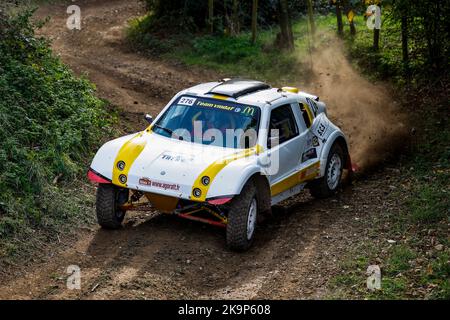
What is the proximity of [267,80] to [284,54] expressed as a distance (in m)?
1.57

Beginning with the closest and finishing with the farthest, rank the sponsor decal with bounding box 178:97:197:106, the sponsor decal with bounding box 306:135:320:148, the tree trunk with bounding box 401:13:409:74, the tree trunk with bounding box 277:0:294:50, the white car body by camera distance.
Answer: the white car body < the sponsor decal with bounding box 178:97:197:106 < the sponsor decal with bounding box 306:135:320:148 < the tree trunk with bounding box 401:13:409:74 < the tree trunk with bounding box 277:0:294:50

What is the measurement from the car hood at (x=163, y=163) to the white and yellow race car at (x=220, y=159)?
1 cm

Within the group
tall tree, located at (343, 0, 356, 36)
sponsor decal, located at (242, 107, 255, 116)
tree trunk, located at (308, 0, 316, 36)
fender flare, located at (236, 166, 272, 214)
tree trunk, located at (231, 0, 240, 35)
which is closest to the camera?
fender flare, located at (236, 166, 272, 214)

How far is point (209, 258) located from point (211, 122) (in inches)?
77.1

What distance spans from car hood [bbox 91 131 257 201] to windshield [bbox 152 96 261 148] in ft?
0.61

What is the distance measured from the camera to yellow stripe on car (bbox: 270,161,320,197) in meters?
10.6

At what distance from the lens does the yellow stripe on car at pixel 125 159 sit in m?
9.76

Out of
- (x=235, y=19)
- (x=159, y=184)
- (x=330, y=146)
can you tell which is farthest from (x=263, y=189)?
(x=235, y=19)

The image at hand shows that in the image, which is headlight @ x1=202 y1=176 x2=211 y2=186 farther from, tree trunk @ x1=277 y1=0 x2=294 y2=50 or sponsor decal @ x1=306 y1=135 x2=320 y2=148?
tree trunk @ x1=277 y1=0 x2=294 y2=50

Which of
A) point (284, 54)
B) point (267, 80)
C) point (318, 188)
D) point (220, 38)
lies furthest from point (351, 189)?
point (220, 38)

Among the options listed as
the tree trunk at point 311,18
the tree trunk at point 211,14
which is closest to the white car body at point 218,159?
the tree trunk at point 311,18

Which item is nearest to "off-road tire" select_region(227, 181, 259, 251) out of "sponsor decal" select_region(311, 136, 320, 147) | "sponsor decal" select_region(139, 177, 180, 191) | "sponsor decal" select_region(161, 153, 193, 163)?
"sponsor decal" select_region(139, 177, 180, 191)

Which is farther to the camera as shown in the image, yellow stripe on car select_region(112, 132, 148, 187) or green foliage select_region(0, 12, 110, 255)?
green foliage select_region(0, 12, 110, 255)
